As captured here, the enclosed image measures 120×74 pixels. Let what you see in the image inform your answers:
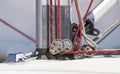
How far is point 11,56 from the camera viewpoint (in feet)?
20.1

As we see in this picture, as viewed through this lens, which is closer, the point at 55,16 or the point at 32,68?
the point at 32,68

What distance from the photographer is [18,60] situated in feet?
19.8

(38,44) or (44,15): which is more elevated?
(44,15)

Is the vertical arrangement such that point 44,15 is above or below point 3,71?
above

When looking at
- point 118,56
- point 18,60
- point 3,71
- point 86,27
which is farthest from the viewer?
point 86,27

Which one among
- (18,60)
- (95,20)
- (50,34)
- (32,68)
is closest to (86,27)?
(95,20)

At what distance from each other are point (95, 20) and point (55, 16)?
71 centimetres

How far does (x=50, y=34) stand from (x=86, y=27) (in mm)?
656

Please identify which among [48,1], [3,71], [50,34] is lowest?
[3,71]

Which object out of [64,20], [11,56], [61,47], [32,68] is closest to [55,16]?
[64,20]

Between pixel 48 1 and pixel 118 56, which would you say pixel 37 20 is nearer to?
pixel 48 1

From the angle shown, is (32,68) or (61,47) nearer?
(32,68)

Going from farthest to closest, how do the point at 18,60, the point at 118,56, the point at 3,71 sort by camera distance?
1. the point at 118,56
2. the point at 18,60
3. the point at 3,71

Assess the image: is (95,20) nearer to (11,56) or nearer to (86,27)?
(86,27)
